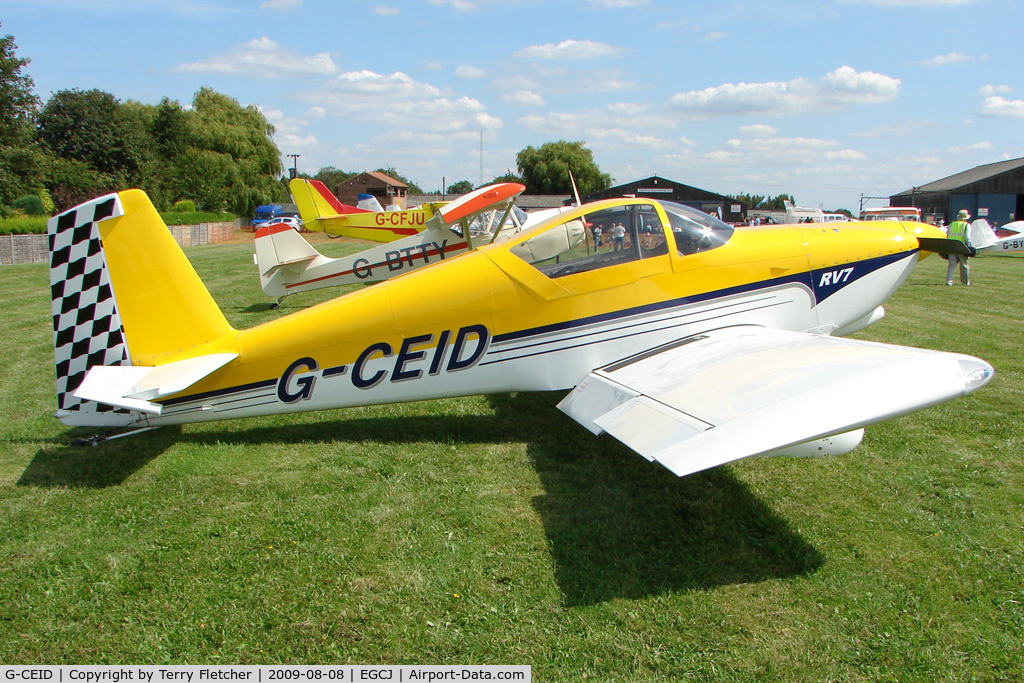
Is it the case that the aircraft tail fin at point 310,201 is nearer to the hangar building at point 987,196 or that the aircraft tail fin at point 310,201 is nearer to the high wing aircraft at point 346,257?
the high wing aircraft at point 346,257

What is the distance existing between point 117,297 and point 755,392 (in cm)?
435

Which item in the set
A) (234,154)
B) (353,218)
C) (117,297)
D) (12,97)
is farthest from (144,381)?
(234,154)

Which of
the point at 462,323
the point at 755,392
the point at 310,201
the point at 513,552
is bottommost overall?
the point at 513,552

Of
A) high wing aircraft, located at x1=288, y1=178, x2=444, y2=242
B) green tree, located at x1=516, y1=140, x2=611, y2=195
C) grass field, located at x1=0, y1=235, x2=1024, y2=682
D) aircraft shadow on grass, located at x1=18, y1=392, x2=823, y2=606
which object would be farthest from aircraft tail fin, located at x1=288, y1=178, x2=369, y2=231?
green tree, located at x1=516, y1=140, x2=611, y2=195

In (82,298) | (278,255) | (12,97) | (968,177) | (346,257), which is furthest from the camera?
(968,177)

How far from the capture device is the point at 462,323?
4887 mm

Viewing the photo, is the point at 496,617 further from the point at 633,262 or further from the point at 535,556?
the point at 633,262

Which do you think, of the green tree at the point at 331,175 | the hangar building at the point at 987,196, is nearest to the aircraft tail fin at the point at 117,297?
the hangar building at the point at 987,196

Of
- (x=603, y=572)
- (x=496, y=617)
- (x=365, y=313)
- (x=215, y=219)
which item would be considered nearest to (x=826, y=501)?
(x=603, y=572)

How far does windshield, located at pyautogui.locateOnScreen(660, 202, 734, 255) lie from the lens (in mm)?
5113

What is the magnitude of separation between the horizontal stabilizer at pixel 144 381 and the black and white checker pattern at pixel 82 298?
8.9 inches

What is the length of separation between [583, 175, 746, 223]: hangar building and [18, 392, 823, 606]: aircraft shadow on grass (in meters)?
46.3

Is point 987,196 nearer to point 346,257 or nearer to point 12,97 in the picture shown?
point 346,257

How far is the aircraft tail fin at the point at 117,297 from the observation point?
179 inches
